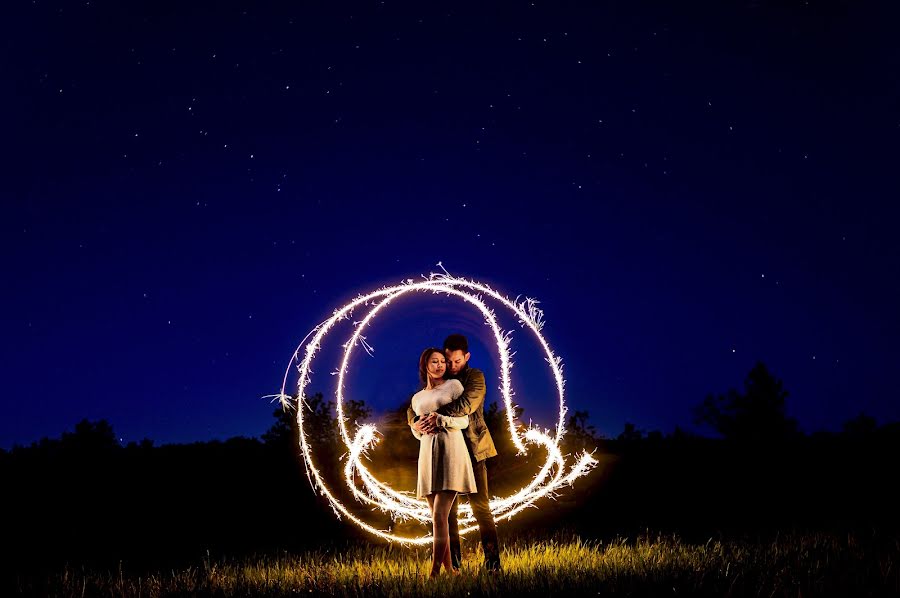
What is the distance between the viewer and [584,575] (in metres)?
5.41

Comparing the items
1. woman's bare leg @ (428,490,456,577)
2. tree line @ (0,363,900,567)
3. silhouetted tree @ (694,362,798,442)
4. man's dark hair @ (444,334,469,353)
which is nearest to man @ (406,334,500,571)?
man's dark hair @ (444,334,469,353)

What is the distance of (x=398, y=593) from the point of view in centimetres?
498

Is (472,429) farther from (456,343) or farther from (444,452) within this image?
(456,343)

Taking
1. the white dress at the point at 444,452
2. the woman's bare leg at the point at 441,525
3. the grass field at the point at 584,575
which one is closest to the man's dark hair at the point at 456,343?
the white dress at the point at 444,452

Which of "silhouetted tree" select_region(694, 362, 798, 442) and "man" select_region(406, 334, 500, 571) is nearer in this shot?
"man" select_region(406, 334, 500, 571)

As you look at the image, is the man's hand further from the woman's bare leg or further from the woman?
the woman's bare leg

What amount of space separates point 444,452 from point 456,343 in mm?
783

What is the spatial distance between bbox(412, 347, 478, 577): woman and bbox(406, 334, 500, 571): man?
0.21ft

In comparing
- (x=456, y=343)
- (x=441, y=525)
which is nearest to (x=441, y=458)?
(x=441, y=525)

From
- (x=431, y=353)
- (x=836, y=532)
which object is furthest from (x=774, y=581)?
(x=836, y=532)

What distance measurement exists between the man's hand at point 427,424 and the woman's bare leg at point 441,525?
1.39 ft

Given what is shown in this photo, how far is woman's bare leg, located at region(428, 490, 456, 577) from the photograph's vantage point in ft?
18.6

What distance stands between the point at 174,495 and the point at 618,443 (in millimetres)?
5681

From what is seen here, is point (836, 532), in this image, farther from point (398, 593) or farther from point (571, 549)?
point (398, 593)
